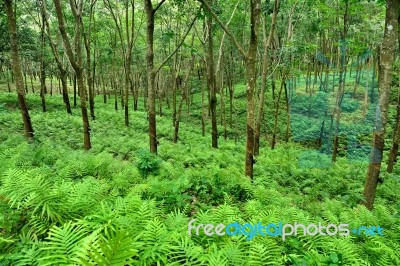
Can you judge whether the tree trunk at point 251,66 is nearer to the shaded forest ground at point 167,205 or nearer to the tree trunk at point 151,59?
the shaded forest ground at point 167,205

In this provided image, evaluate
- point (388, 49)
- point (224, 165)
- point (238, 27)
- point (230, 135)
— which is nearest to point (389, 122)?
point (230, 135)

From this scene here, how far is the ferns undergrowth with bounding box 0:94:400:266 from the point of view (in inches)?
121

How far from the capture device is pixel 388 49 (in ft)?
20.7

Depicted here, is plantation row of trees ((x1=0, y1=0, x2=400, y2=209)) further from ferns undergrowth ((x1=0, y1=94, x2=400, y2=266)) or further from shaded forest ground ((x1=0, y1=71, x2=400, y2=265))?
ferns undergrowth ((x1=0, y1=94, x2=400, y2=266))

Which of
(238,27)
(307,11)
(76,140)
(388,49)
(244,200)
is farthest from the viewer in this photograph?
(238,27)

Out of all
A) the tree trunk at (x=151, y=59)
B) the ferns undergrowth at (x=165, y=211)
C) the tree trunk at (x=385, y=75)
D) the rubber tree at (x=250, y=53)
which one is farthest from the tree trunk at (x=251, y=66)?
the tree trunk at (x=151, y=59)

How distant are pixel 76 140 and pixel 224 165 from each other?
7758mm

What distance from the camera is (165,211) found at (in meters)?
5.63

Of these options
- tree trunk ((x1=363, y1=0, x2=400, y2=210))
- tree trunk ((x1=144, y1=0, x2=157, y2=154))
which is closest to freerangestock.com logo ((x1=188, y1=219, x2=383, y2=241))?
tree trunk ((x1=363, y1=0, x2=400, y2=210))

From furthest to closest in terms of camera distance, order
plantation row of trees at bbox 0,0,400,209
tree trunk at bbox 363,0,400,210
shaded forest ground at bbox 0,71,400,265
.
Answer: plantation row of trees at bbox 0,0,400,209 < tree trunk at bbox 363,0,400,210 < shaded forest ground at bbox 0,71,400,265

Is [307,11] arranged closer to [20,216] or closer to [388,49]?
[388,49]

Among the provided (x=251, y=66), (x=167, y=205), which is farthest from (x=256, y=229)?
(x=251, y=66)

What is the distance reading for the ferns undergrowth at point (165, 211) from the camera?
3.06m

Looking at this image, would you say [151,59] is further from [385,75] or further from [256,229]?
[256,229]
